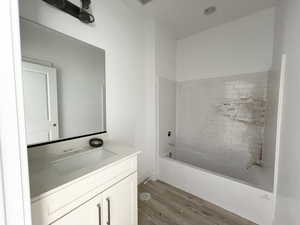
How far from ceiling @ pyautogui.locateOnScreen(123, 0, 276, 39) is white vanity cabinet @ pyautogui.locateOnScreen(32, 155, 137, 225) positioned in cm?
203

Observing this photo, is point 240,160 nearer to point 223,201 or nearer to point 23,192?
point 223,201

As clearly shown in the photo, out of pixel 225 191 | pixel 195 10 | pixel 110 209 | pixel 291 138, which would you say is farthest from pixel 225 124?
pixel 110 209

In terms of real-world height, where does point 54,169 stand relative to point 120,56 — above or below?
below

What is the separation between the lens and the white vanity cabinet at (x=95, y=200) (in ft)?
2.33

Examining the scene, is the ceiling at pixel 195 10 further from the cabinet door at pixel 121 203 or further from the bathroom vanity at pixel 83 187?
the cabinet door at pixel 121 203

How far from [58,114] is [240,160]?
263 centimetres

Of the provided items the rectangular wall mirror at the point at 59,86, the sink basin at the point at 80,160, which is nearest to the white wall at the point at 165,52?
the rectangular wall mirror at the point at 59,86

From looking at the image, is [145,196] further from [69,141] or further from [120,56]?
[120,56]

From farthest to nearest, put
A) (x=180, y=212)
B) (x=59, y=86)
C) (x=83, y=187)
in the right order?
(x=180, y=212) → (x=59, y=86) → (x=83, y=187)

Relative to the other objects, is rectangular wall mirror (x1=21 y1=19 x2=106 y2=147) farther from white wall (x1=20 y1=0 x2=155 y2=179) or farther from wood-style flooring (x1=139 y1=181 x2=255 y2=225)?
wood-style flooring (x1=139 y1=181 x2=255 y2=225)

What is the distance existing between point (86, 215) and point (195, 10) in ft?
8.69

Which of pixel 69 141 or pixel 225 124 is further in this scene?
pixel 225 124

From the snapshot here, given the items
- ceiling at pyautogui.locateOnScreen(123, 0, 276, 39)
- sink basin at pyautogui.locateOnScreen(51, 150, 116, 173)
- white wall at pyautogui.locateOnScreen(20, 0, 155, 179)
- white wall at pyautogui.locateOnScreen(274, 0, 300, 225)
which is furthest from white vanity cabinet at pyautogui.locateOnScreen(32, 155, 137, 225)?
ceiling at pyautogui.locateOnScreen(123, 0, 276, 39)

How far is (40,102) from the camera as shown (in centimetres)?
112
